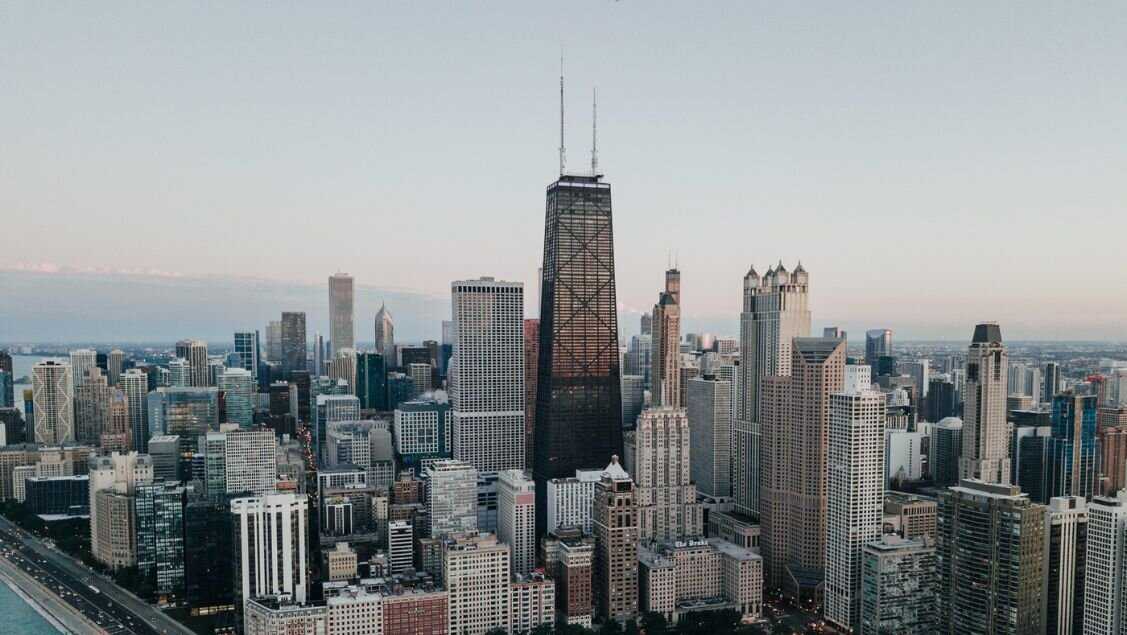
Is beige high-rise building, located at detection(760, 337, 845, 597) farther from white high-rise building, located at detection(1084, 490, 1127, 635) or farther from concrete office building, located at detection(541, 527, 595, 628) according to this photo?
white high-rise building, located at detection(1084, 490, 1127, 635)

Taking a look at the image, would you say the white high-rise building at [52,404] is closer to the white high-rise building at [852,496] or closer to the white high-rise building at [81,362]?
the white high-rise building at [81,362]

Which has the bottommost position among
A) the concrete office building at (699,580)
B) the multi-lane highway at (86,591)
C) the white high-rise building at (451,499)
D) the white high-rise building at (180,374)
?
the multi-lane highway at (86,591)

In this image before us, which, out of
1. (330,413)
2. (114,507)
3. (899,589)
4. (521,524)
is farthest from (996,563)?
(330,413)

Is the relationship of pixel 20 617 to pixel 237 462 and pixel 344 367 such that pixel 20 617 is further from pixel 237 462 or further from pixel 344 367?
pixel 344 367

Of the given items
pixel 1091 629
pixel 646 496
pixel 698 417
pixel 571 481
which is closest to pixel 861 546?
pixel 1091 629

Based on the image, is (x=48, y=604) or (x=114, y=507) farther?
(x=114, y=507)

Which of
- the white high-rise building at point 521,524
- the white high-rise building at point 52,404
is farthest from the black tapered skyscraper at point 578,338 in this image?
the white high-rise building at point 52,404
